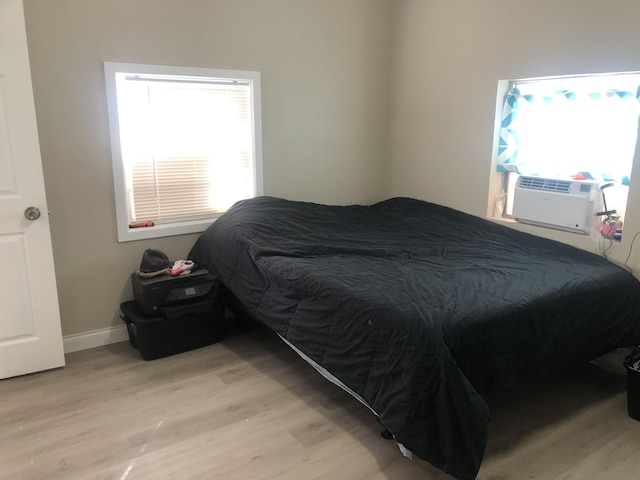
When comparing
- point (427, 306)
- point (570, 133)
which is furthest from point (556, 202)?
point (427, 306)

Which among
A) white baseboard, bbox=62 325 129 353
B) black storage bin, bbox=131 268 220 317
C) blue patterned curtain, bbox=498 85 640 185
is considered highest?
blue patterned curtain, bbox=498 85 640 185

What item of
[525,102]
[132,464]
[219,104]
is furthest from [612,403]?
[219,104]

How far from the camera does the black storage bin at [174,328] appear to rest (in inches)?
122

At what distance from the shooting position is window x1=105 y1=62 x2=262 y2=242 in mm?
3252

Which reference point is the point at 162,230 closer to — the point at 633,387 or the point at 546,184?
the point at 546,184

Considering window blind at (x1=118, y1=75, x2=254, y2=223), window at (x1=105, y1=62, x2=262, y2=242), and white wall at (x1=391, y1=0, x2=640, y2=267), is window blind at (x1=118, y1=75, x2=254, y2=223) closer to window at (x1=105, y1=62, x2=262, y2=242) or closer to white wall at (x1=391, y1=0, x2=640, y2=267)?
window at (x1=105, y1=62, x2=262, y2=242)

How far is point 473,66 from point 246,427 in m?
2.87

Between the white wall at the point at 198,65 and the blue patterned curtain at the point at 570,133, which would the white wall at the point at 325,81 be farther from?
the blue patterned curtain at the point at 570,133

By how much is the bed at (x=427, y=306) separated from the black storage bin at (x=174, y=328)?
265 mm

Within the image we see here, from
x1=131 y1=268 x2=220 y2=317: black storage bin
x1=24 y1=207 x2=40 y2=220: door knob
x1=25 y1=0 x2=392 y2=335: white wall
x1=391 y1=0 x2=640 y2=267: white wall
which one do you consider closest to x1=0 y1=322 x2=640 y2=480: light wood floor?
x1=131 y1=268 x2=220 y2=317: black storage bin

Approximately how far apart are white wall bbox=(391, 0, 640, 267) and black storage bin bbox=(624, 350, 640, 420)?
64 cm

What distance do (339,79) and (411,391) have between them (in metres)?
2.81

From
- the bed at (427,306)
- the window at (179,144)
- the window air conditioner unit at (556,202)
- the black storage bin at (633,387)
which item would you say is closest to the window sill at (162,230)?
the window at (179,144)

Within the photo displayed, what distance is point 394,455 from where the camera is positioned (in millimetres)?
2252
